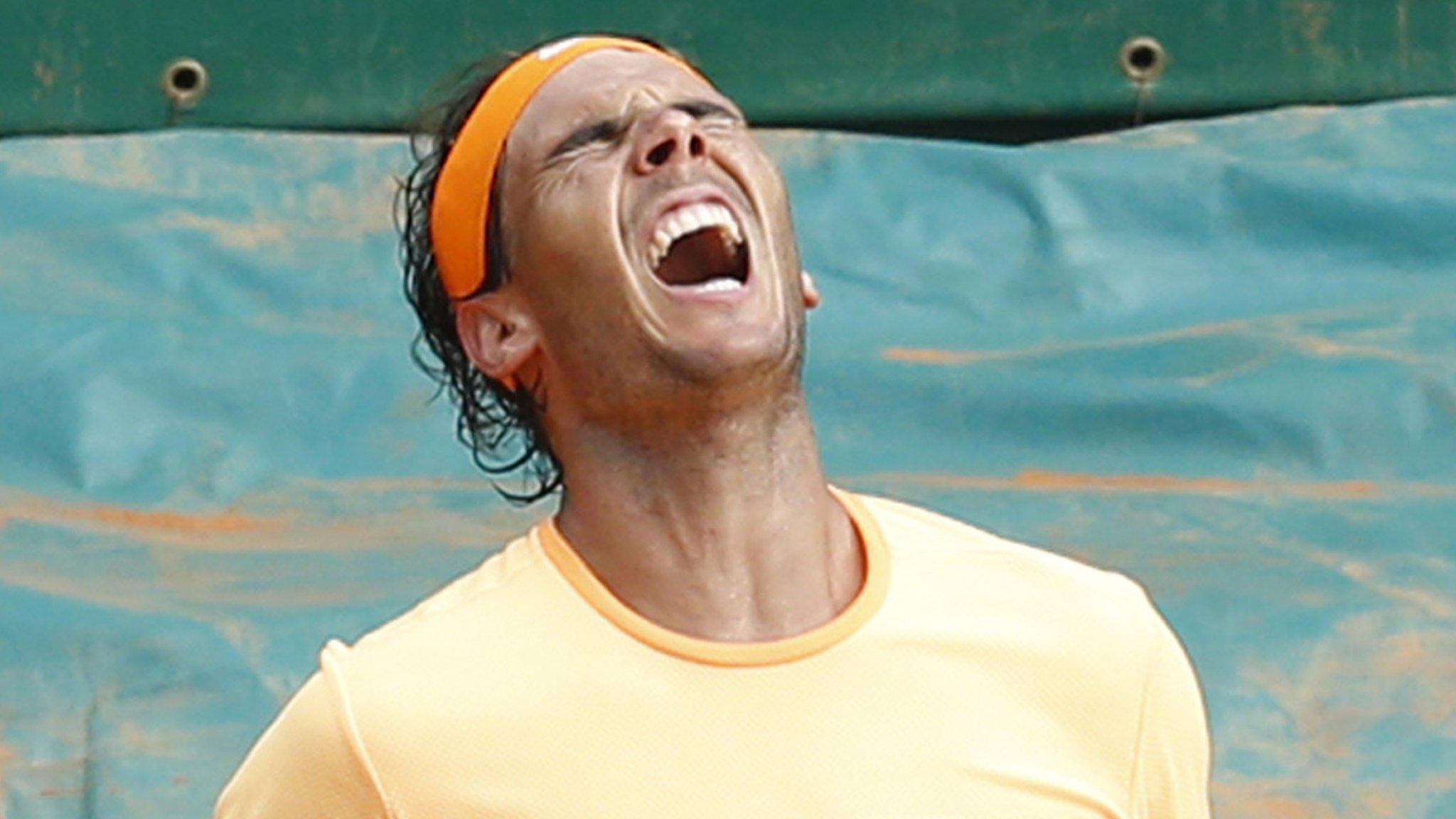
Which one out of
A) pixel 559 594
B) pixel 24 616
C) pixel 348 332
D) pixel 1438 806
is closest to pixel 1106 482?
pixel 1438 806

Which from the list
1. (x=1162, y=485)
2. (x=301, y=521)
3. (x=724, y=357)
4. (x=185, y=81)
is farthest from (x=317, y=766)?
(x=185, y=81)

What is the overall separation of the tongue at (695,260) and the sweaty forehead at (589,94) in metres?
0.10

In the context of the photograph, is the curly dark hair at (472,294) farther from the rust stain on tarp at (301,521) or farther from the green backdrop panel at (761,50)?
the green backdrop panel at (761,50)

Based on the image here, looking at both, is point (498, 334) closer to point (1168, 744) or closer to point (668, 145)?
point (668, 145)

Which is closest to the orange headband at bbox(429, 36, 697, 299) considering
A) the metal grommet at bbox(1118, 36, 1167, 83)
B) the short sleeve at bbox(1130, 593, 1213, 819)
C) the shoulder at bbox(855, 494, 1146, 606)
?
the shoulder at bbox(855, 494, 1146, 606)

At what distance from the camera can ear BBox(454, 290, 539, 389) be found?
2121mm

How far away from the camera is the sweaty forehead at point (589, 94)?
2148 millimetres

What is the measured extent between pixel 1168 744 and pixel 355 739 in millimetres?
508

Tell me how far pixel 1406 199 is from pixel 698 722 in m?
1.99

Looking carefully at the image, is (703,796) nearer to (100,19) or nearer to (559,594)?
(559,594)

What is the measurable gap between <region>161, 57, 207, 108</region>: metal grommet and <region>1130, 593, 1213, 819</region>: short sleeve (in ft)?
8.06

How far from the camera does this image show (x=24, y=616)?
117 inches

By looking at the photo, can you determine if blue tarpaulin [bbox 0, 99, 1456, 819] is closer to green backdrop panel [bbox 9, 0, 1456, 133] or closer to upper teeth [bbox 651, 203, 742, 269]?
green backdrop panel [bbox 9, 0, 1456, 133]

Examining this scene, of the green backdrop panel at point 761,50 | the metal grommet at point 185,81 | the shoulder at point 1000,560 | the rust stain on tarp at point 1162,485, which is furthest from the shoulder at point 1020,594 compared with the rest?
the metal grommet at point 185,81
